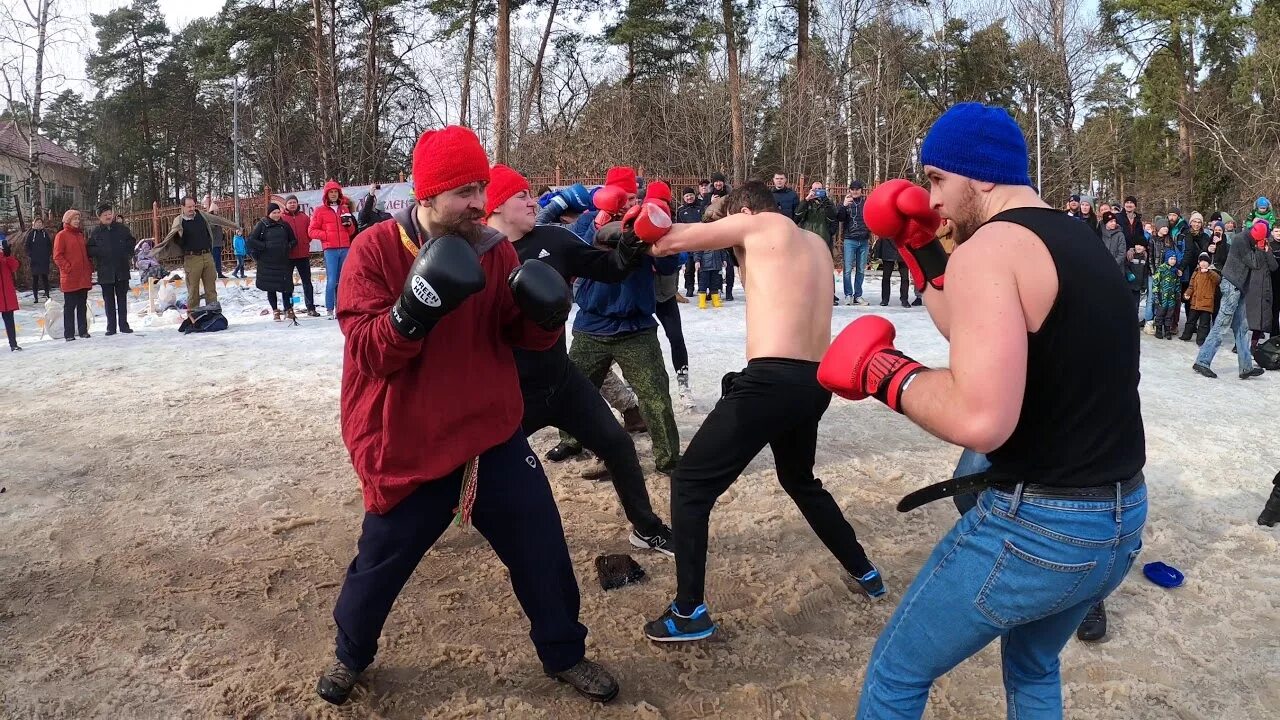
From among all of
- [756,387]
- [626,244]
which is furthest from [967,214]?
[626,244]

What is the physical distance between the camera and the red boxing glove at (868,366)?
1.74 metres

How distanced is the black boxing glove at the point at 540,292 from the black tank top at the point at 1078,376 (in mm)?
1248

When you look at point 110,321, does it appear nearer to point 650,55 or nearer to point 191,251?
point 191,251

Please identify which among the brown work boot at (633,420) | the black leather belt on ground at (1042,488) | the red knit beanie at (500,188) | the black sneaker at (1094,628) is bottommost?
the black sneaker at (1094,628)

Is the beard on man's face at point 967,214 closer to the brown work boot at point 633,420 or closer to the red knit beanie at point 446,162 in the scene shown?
the red knit beanie at point 446,162

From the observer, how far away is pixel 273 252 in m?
10.7

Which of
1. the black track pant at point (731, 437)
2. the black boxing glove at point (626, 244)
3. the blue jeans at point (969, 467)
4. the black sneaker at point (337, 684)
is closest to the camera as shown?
the black sneaker at point (337, 684)

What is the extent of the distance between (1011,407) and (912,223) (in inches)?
38.0

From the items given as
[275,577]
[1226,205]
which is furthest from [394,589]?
[1226,205]

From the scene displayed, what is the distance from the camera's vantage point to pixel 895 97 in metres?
25.6

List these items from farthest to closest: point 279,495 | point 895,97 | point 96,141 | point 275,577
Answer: point 96,141 < point 895,97 < point 279,495 < point 275,577

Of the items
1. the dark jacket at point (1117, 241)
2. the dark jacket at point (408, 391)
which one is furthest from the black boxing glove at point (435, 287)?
the dark jacket at point (1117, 241)

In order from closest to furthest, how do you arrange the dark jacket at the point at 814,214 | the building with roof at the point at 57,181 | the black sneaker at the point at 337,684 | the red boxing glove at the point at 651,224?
the black sneaker at the point at 337,684
the red boxing glove at the point at 651,224
the dark jacket at the point at 814,214
the building with roof at the point at 57,181

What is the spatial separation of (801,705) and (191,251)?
33.7 feet
